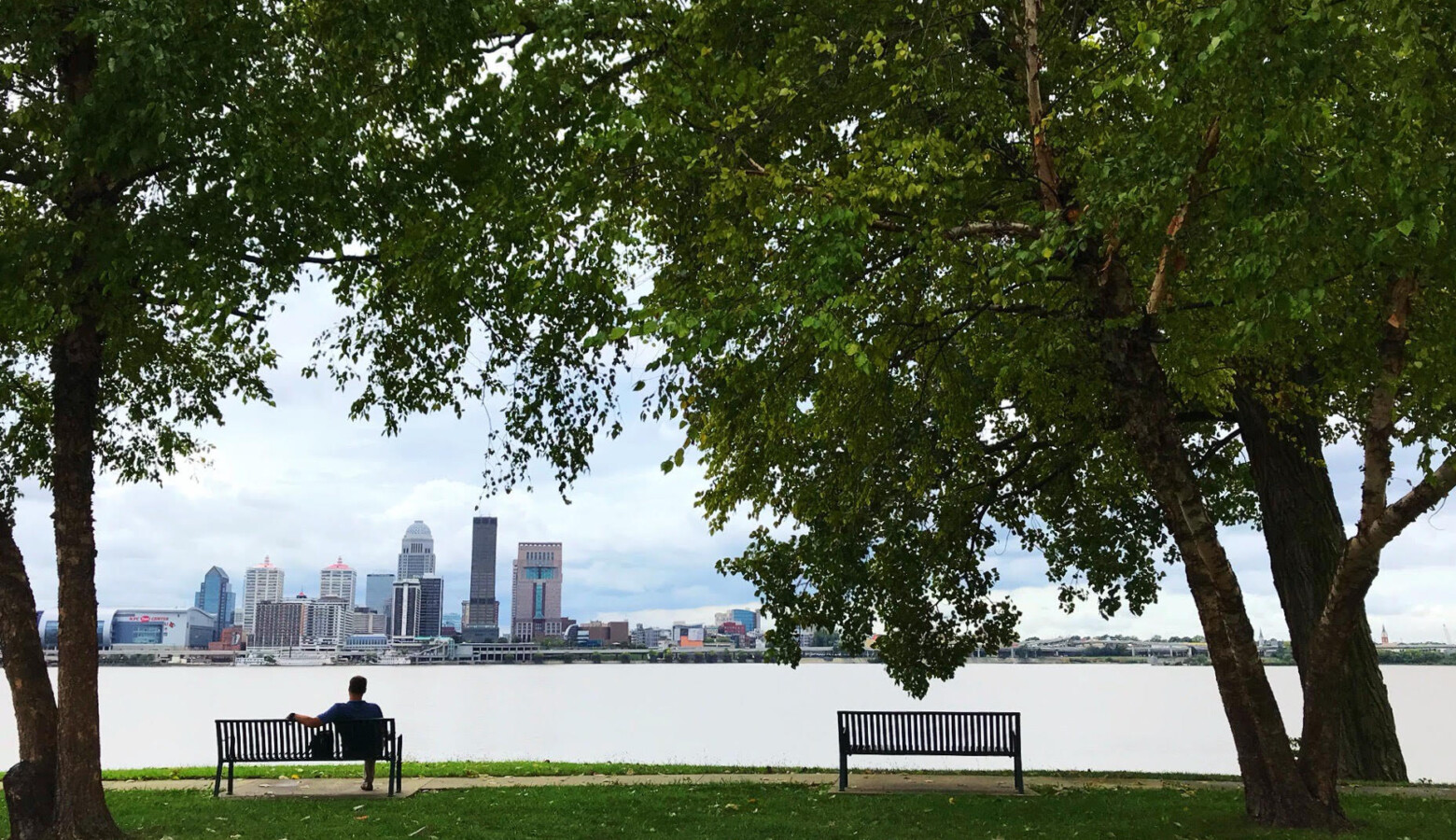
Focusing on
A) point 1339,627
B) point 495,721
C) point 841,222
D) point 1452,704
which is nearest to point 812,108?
point 841,222

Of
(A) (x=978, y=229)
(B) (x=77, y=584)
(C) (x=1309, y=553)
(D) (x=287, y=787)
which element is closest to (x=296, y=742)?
(D) (x=287, y=787)

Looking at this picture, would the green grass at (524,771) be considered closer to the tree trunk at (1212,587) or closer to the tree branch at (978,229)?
the tree trunk at (1212,587)

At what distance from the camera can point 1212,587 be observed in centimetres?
998

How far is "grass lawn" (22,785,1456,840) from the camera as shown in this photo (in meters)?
9.70

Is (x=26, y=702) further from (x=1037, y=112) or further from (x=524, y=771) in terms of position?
(x=1037, y=112)

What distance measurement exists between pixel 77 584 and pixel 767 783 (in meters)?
7.64

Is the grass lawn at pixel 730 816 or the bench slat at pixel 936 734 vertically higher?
the bench slat at pixel 936 734

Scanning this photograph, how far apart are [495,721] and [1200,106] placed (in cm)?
3742

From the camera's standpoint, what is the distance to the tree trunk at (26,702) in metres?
9.53

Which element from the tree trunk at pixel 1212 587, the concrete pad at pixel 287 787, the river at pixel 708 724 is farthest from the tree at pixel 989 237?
the river at pixel 708 724

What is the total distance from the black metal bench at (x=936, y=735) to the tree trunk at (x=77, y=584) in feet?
23.9

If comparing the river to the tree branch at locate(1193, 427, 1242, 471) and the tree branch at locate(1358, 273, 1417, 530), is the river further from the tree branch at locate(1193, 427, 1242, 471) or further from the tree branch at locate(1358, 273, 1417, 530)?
the tree branch at locate(1358, 273, 1417, 530)

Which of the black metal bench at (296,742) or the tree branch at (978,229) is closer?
the tree branch at (978,229)

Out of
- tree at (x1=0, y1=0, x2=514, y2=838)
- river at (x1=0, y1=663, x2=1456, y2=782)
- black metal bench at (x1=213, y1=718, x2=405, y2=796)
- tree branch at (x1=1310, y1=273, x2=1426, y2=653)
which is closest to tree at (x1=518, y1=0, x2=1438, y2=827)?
tree branch at (x1=1310, y1=273, x2=1426, y2=653)
